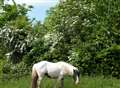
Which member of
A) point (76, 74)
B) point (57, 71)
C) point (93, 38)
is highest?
point (57, 71)

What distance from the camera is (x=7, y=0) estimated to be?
110 feet

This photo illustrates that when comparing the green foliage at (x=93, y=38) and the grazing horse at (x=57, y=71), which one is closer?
the grazing horse at (x=57, y=71)

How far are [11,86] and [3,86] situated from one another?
0.53 metres

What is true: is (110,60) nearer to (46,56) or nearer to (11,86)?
(46,56)

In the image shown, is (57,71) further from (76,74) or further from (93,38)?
(93,38)

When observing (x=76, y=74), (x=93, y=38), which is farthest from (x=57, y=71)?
(x=93, y=38)

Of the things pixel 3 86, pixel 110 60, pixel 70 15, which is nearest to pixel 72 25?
pixel 70 15

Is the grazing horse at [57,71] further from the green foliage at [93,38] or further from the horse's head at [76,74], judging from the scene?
the green foliage at [93,38]

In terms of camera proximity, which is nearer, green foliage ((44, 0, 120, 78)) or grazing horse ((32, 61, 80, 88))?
grazing horse ((32, 61, 80, 88))

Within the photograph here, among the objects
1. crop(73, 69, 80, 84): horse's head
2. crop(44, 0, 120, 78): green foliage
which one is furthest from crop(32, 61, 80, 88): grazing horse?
crop(44, 0, 120, 78): green foliage

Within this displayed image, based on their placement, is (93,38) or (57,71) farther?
(93,38)

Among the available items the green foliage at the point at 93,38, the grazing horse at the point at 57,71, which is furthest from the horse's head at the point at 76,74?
the green foliage at the point at 93,38

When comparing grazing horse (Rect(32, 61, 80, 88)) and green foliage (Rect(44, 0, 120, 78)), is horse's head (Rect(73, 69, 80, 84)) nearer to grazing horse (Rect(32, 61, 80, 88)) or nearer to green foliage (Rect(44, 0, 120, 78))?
grazing horse (Rect(32, 61, 80, 88))

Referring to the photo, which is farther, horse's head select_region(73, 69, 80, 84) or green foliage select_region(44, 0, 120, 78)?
green foliage select_region(44, 0, 120, 78)
